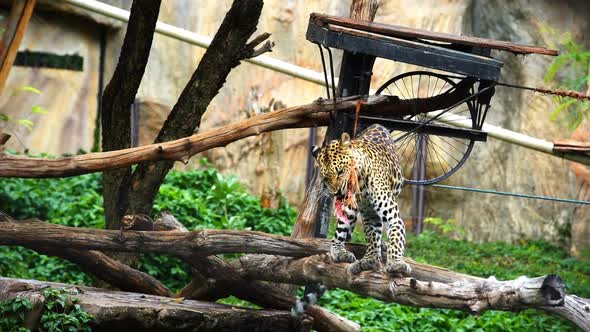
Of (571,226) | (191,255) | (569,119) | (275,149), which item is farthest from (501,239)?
(191,255)

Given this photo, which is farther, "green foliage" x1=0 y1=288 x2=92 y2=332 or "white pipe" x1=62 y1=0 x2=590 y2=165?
"white pipe" x1=62 y1=0 x2=590 y2=165

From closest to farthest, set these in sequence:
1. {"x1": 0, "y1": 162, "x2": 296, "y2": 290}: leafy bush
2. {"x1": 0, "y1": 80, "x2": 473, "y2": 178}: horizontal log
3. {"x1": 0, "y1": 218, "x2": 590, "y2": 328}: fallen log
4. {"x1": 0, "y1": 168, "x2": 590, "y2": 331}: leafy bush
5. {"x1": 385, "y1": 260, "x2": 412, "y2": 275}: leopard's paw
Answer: {"x1": 0, "y1": 218, "x2": 590, "y2": 328}: fallen log, {"x1": 385, "y1": 260, "x2": 412, "y2": 275}: leopard's paw, {"x1": 0, "y1": 80, "x2": 473, "y2": 178}: horizontal log, {"x1": 0, "y1": 168, "x2": 590, "y2": 331}: leafy bush, {"x1": 0, "y1": 162, "x2": 296, "y2": 290}: leafy bush

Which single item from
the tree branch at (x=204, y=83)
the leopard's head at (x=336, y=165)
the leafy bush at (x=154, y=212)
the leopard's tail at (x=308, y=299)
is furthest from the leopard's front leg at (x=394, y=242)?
the leafy bush at (x=154, y=212)

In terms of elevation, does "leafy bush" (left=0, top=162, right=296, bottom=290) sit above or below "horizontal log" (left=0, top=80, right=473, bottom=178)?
below

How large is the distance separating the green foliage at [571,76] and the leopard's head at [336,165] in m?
4.65

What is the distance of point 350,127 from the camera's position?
270 inches

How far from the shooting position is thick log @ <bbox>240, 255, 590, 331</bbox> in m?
4.91

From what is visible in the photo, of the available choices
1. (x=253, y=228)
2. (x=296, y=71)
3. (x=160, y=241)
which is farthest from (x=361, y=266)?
(x=253, y=228)

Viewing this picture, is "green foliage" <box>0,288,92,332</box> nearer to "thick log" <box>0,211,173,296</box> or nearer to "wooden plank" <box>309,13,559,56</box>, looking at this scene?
"thick log" <box>0,211,173,296</box>

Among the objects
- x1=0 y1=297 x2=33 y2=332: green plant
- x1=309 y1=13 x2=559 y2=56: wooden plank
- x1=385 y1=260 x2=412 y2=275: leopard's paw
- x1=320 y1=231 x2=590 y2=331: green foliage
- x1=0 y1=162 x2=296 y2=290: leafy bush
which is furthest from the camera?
x1=0 y1=162 x2=296 y2=290: leafy bush

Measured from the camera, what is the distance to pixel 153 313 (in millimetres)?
6688

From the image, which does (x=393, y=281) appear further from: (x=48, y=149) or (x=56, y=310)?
(x=48, y=149)

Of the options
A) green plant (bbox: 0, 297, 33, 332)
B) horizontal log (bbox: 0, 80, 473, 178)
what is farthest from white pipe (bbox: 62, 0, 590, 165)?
green plant (bbox: 0, 297, 33, 332)

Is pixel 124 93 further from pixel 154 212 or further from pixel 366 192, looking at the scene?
pixel 154 212
